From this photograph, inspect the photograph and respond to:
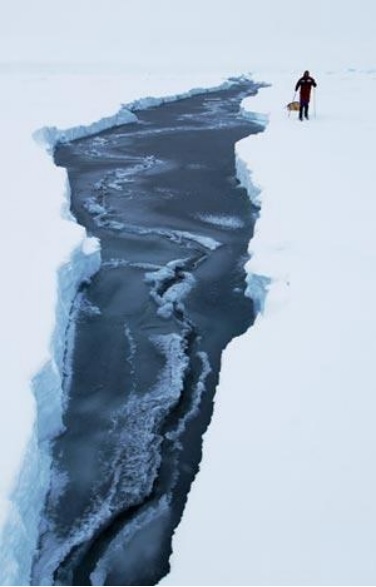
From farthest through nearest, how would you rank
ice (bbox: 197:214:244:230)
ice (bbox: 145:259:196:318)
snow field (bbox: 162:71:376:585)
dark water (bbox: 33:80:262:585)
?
1. ice (bbox: 197:214:244:230)
2. ice (bbox: 145:259:196:318)
3. dark water (bbox: 33:80:262:585)
4. snow field (bbox: 162:71:376:585)

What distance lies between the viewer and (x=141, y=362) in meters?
5.47

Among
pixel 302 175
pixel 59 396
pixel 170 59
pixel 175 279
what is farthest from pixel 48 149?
pixel 170 59

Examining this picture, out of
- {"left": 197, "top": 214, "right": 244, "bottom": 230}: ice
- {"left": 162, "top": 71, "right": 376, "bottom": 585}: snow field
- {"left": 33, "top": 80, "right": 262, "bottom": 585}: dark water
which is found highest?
{"left": 162, "top": 71, "right": 376, "bottom": 585}: snow field

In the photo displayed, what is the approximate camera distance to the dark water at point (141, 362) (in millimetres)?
3688

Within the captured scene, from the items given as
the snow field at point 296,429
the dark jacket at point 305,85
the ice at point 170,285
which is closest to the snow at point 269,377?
the snow field at point 296,429

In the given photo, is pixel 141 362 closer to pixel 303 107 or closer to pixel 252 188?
pixel 252 188

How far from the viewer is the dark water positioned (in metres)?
3.69

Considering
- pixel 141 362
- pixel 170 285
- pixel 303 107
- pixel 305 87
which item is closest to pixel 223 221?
pixel 170 285

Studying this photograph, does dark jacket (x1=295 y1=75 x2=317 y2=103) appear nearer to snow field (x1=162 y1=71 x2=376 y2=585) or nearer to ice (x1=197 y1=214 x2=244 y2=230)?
ice (x1=197 y1=214 x2=244 y2=230)

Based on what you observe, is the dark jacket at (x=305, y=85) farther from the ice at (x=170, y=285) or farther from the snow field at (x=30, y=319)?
the ice at (x=170, y=285)

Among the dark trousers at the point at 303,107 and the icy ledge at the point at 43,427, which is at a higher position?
the dark trousers at the point at 303,107

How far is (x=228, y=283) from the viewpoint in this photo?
698cm

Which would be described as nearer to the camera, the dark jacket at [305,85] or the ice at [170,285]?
the ice at [170,285]

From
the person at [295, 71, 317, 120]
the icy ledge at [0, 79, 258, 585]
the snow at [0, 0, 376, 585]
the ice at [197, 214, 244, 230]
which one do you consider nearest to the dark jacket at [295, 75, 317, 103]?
the person at [295, 71, 317, 120]
